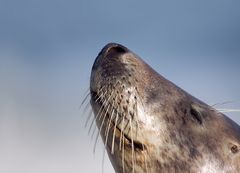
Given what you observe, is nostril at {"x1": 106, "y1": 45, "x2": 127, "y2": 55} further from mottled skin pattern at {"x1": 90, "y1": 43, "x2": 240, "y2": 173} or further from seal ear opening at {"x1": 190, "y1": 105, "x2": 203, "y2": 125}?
seal ear opening at {"x1": 190, "y1": 105, "x2": 203, "y2": 125}

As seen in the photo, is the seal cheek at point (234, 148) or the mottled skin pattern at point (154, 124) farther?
the seal cheek at point (234, 148)

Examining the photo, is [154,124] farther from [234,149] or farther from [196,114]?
[234,149]

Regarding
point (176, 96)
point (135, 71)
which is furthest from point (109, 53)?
point (176, 96)

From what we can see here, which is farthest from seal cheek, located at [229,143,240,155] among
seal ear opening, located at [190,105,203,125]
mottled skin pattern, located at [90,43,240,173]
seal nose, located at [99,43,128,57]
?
seal nose, located at [99,43,128,57]

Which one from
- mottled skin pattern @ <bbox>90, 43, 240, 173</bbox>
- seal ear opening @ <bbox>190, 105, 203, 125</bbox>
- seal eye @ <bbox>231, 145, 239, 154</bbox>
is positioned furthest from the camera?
seal ear opening @ <bbox>190, 105, 203, 125</bbox>

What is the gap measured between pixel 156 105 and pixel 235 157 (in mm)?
905

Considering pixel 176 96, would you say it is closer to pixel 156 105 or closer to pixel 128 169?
pixel 156 105

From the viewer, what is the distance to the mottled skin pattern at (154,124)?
6.02m

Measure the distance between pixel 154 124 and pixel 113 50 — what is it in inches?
34.0

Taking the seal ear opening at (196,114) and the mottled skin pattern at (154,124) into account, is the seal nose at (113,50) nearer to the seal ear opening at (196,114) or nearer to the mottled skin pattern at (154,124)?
the mottled skin pattern at (154,124)

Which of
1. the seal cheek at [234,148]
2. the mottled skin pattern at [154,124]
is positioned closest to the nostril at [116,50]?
the mottled skin pattern at [154,124]

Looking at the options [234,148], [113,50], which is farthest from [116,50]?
[234,148]

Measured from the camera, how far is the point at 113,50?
6418mm

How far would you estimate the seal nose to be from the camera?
Answer: 636cm
